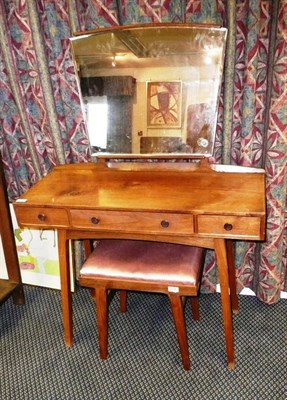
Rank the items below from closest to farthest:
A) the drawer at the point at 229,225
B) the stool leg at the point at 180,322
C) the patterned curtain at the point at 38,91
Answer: the drawer at the point at 229,225 < the stool leg at the point at 180,322 < the patterned curtain at the point at 38,91

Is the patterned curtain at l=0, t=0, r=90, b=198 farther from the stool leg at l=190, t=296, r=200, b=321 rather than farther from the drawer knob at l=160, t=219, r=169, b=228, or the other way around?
the stool leg at l=190, t=296, r=200, b=321

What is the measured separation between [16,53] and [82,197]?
2.84 feet

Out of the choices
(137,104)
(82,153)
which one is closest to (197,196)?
(137,104)

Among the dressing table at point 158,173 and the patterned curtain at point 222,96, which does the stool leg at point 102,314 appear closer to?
the dressing table at point 158,173

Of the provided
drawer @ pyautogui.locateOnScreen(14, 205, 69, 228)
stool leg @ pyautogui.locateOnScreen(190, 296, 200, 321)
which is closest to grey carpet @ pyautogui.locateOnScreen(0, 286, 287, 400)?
stool leg @ pyautogui.locateOnScreen(190, 296, 200, 321)

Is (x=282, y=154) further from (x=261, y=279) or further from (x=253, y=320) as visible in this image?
(x=253, y=320)

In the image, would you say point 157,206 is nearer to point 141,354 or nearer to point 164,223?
point 164,223

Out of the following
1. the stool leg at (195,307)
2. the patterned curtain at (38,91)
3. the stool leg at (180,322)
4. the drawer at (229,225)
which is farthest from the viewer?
the stool leg at (195,307)

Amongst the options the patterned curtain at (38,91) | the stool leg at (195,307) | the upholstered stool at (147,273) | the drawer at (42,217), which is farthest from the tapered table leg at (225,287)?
the patterned curtain at (38,91)

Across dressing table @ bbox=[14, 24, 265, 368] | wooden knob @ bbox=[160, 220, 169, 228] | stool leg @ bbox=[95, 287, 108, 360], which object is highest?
dressing table @ bbox=[14, 24, 265, 368]

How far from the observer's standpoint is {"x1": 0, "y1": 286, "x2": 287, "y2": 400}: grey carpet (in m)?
1.44

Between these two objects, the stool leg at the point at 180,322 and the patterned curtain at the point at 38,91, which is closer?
the stool leg at the point at 180,322

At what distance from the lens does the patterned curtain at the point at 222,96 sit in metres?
1.42

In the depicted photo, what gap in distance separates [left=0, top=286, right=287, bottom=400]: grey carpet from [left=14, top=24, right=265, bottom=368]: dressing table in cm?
10
